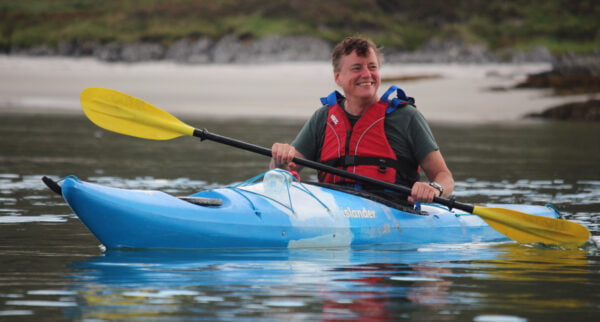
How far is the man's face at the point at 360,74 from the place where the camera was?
6570mm

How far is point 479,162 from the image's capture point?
44.7 feet

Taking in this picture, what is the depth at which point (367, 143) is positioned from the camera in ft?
22.1

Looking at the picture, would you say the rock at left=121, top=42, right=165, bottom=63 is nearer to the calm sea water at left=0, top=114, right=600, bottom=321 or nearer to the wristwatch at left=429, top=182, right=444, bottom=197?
the calm sea water at left=0, top=114, right=600, bottom=321

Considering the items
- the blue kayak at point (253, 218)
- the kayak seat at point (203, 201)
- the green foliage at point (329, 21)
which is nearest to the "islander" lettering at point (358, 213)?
the blue kayak at point (253, 218)

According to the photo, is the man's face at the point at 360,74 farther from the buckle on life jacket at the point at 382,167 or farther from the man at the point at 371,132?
the buckle on life jacket at the point at 382,167

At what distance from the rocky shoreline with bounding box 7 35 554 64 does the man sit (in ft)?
97.5

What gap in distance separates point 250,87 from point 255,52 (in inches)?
295

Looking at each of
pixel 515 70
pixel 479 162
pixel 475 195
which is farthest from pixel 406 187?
pixel 515 70

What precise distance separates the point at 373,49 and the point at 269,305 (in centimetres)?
237

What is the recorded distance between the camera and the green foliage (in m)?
41.4

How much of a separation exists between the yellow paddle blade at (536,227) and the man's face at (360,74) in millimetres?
1120

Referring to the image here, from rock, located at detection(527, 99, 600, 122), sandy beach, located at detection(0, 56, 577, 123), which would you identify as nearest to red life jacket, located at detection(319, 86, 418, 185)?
sandy beach, located at detection(0, 56, 577, 123)

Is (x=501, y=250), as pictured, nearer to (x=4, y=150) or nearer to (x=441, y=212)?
(x=441, y=212)

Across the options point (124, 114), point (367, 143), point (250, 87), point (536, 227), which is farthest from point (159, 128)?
point (250, 87)
